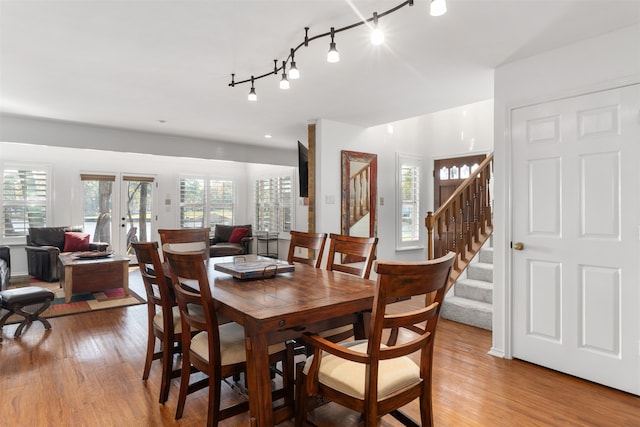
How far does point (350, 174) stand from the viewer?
4.93 m

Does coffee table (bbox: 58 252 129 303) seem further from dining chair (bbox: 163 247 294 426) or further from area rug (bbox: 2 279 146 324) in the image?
dining chair (bbox: 163 247 294 426)

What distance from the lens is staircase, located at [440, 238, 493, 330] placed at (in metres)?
3.66

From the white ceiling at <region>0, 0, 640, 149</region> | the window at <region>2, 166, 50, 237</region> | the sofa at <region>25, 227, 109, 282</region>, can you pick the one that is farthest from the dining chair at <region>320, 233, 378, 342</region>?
the window at <region>2, 166, 50, 237</region>

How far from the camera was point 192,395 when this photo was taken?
2.33m

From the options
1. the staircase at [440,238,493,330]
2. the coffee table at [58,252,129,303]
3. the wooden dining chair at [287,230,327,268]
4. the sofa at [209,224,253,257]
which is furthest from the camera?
the sofa at [209,224,253,257]

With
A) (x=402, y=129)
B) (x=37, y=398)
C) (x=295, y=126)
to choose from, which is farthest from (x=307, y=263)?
(x=402, y=129)

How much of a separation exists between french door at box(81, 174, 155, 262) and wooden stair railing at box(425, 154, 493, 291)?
611cm

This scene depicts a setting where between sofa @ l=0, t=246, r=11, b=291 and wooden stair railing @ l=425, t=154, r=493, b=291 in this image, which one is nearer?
wooden stair railing @ l=425, t=154, r=493, b=291

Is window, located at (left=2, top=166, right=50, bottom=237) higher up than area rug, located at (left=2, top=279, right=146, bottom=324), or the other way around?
window, located at (left=2, top=166, right=50, bottom=237)

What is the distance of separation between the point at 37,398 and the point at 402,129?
5.26 meters

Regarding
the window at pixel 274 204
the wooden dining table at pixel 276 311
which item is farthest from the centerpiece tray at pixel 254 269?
the window at pixel 274 204

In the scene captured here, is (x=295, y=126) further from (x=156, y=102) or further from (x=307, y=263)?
(x=307, y=263)

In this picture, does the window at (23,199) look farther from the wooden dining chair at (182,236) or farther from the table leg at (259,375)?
the table leg at (259,375)

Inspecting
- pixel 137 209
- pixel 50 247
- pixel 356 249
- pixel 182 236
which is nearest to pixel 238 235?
pixel 137 209
